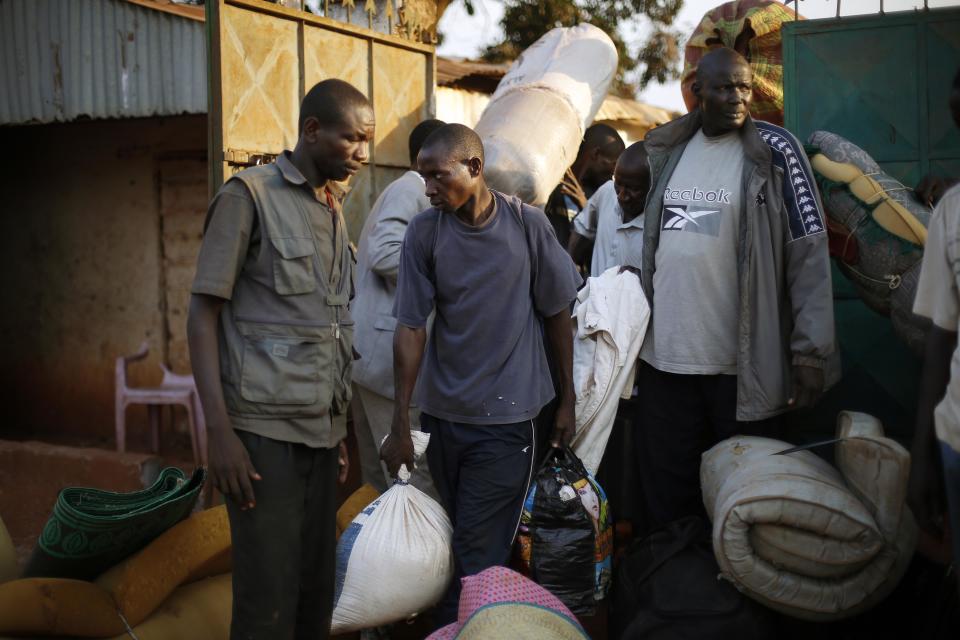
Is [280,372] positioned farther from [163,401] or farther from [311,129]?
[163,401]

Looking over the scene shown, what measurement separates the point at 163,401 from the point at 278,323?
4.52m

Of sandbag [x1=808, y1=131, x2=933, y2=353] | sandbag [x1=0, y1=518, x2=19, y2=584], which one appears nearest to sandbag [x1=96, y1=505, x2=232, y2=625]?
sandbag [x1=0, y1=518, x2=19, y2=584]

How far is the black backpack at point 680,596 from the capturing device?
2859mm

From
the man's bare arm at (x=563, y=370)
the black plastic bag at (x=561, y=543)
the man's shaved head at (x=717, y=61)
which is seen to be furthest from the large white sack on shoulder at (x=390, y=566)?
the man's shaved head at (x=717, y=61)

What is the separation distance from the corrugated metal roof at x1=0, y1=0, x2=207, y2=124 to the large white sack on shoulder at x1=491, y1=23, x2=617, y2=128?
2.35m

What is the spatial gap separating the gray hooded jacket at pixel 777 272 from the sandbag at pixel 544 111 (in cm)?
148

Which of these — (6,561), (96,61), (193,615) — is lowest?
(193,615)

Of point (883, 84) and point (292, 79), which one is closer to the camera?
point (883, 84)

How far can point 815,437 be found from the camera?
406cm

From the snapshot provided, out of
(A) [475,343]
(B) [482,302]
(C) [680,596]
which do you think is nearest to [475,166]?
(B) [482,302]

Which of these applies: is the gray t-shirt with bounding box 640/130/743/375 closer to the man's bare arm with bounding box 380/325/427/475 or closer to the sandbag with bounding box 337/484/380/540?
the man's bare arm with bounding box 380/325/427/475

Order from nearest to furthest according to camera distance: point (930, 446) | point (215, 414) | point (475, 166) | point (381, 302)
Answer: point (930, 446) → point (215, 414) → point (475, 166) → point (381, 302)

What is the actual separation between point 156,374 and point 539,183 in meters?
4.23

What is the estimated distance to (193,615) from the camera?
10.5ft
